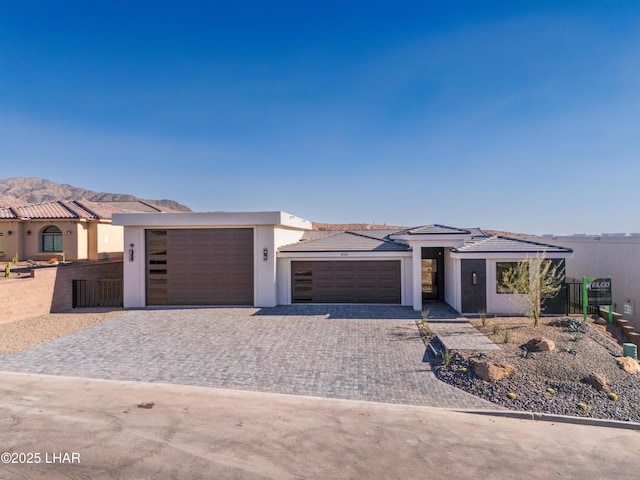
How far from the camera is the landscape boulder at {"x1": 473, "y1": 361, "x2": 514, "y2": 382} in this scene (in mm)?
8680

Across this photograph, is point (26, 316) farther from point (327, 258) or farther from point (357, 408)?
point (357, 408)

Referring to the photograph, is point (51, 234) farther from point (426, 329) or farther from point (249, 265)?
point (426, 329)

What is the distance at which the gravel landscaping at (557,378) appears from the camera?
25.2 feet

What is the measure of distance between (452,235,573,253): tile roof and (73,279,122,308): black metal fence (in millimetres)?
15801

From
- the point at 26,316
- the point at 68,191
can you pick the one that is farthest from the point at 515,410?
the point at 68,191

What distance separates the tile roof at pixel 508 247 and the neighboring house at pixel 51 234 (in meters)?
23.4

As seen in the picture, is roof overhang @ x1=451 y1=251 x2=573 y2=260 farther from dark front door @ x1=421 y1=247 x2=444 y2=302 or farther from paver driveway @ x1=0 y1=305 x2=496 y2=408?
paver driveway @ x1=0 y1=305 x2=496 y2=408

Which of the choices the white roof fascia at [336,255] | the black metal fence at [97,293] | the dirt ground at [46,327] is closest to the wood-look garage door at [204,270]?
the white roof fascia at [336,255]

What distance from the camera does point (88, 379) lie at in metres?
8.72

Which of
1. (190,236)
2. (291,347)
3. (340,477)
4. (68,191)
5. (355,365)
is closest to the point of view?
(340,477)

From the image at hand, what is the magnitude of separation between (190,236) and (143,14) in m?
11.0

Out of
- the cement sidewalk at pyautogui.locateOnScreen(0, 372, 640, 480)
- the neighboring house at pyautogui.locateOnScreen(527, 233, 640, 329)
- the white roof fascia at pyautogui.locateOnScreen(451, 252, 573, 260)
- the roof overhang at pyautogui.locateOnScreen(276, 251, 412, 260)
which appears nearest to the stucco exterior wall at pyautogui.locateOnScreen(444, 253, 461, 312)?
the white roof fascia at pyautogui.locateOnScreen(451, 252, 573, 260)

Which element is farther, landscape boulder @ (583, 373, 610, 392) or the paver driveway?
the paver driveway

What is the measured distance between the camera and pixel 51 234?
998 inches
